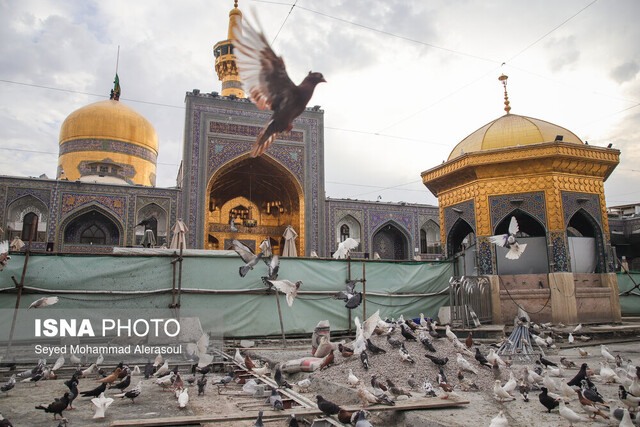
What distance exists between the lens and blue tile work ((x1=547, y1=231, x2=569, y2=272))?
26.1ft

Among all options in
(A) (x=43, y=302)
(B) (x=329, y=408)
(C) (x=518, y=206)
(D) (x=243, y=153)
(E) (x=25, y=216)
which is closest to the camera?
(B) (x=329, y=408)

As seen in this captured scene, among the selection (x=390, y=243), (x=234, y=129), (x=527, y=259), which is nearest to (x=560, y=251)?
(x=527, y=259)

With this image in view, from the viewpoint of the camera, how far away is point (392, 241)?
2102 cm

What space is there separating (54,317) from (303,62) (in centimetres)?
464

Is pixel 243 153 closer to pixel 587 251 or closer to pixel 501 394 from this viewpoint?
pixel 587 251

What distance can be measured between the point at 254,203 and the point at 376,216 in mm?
6157

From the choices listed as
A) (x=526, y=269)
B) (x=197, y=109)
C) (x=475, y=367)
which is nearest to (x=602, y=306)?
(x=526, y=269)

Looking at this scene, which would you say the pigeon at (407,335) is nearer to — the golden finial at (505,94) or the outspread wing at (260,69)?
the outspread wing at (260,69)

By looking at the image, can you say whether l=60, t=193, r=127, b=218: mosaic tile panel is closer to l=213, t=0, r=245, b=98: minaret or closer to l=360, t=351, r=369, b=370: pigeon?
l=213, t=0, r=245, b=98: minaret

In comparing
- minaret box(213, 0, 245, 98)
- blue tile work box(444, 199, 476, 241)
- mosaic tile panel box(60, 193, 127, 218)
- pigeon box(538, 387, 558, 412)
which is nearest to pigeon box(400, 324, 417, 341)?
pigeon box(538, 387, 558, 412)

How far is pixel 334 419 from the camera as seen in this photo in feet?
10.3

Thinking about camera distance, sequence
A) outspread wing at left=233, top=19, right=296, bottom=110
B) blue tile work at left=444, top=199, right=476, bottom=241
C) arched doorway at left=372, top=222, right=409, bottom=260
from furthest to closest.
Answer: arched doorway at left=372, top=222, right=409, bottom=260
blue tile work at left=444, top=199, right=476, bottom=241
outspread wing at left=233, top=19, right=296, bottom=110

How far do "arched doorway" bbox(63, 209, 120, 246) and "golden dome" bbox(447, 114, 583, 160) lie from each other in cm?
1289

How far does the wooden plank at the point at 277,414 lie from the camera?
2.92m
